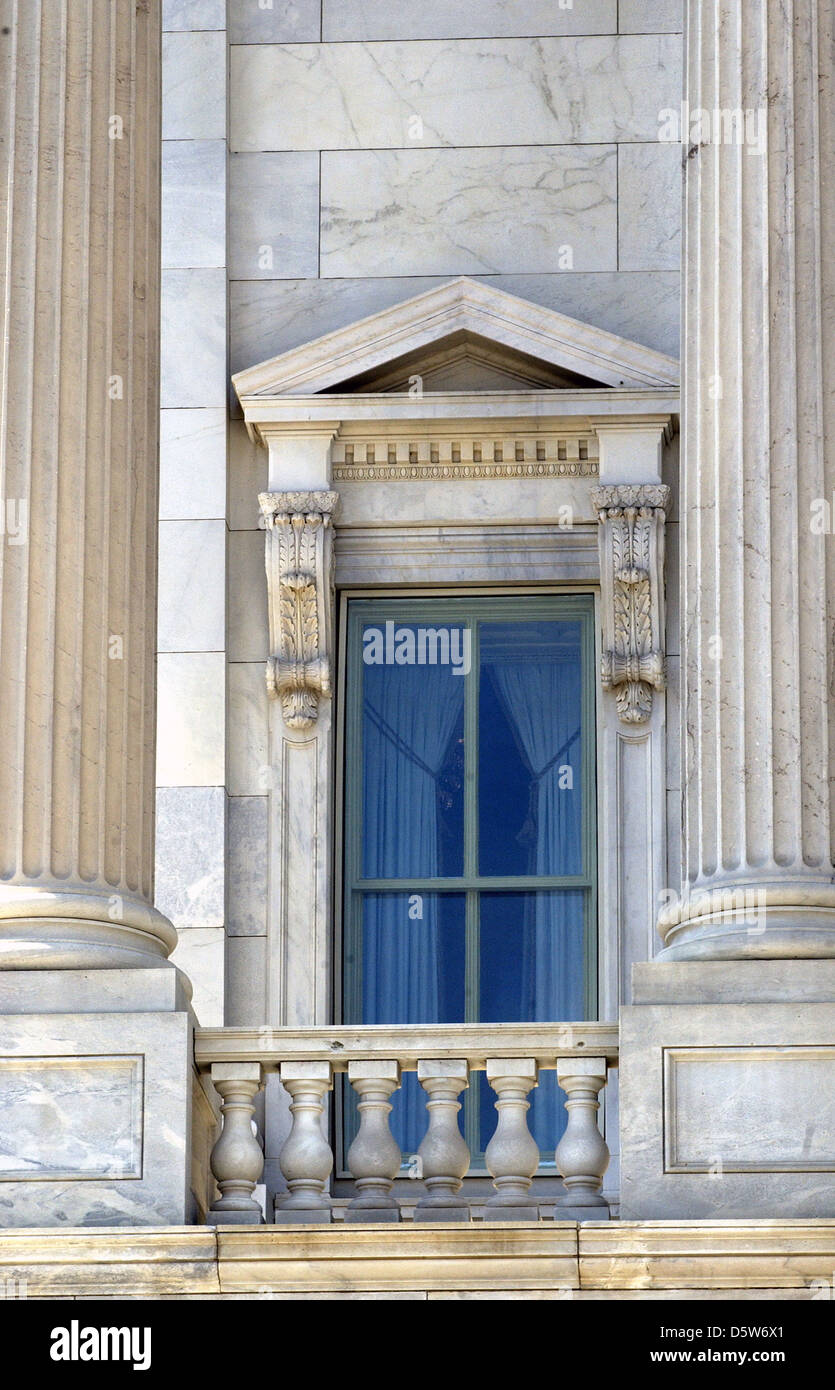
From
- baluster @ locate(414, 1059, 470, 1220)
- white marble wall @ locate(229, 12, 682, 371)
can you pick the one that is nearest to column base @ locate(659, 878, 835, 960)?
baluster @ locate(414, 1059, 470, 1220)

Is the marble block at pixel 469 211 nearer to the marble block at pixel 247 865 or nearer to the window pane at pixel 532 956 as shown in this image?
the marble block at pixel 247 865

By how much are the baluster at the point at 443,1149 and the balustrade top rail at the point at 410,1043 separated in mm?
107

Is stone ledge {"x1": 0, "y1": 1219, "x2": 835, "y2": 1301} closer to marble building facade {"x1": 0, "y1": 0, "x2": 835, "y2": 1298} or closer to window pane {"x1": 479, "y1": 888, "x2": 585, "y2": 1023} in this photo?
marble building facade {"x1": 0, "y1": 0, "x2": 835, "y2": 1298}

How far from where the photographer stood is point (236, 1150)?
18391mm

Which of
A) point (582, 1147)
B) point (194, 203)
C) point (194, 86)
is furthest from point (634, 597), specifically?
point (582, 1147)

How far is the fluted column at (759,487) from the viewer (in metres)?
18.5

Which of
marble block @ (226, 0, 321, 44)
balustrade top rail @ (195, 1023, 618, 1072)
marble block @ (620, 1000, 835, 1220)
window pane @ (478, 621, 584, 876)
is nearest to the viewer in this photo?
marble block @ (620, 1000, 835, 1220)

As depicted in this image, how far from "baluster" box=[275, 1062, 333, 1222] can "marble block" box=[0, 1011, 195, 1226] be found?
81 cm

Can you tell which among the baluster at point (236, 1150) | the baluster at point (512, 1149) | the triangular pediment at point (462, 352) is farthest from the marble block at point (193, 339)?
the baluster at point (512, 1149)

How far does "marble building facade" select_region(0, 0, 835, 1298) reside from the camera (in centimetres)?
1770

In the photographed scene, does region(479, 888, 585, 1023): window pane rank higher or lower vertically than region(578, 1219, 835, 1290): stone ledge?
higher

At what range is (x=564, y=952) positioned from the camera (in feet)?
81.7

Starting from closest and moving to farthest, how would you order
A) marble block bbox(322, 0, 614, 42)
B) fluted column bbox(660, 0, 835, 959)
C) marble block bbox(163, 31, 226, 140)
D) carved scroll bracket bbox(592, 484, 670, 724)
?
1. fluted column bbox(660, 0, 835, 959)
2. carved scroll bracket bbox(592, 484, 670, 724)
3. marble block bbox(163, 31, 226, 140)
4. marble block bbox(322, 0, 614, 42)

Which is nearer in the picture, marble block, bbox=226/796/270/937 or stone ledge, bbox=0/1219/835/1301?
stone ledge, bbox=0/1219/835/1301
